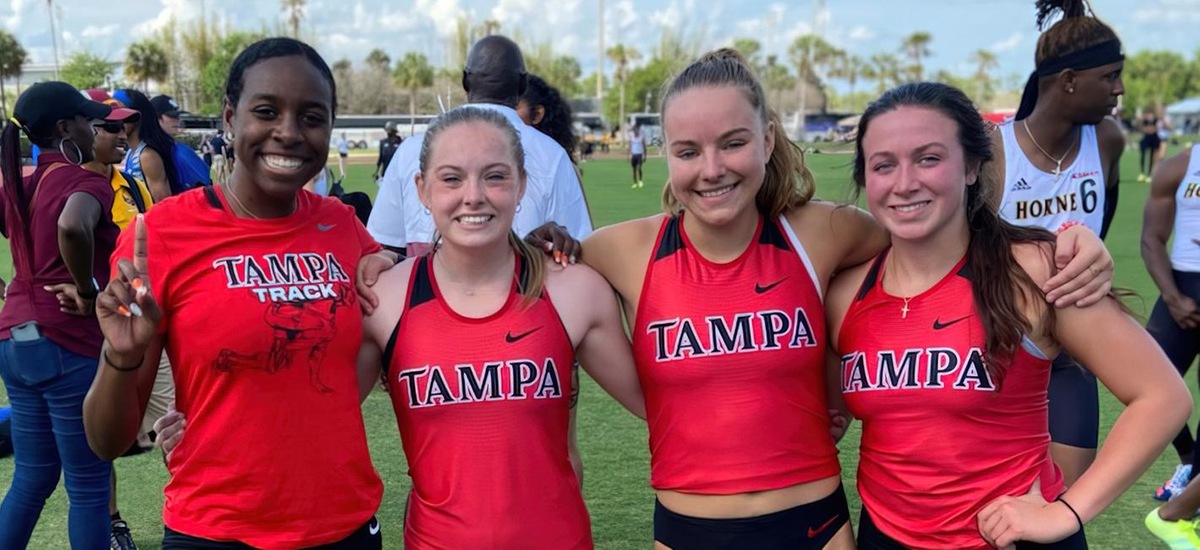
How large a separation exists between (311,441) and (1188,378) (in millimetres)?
6949

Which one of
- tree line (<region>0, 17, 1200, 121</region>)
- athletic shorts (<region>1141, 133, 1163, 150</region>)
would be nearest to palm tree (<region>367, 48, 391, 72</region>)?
tree line (<region>0, 17, 1200, 121</region>)

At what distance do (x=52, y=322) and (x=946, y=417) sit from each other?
3476mm

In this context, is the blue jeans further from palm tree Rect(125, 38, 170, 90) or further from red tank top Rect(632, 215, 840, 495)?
palm tree Rect(125, 38, 170, 90)

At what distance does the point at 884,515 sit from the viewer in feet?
8.43

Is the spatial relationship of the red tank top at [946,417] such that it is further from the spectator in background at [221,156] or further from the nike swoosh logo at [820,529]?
the spectator in background at [221,156]

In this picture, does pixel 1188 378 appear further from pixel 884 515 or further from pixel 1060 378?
pixel 884 515

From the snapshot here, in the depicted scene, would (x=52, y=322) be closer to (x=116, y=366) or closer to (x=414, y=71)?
(x=116, y=366)

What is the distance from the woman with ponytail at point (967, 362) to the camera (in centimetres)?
233

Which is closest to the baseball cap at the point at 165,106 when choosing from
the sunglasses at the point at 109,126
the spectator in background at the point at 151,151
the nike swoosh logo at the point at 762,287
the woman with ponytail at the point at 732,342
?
the spectator in background at the point at 151,151

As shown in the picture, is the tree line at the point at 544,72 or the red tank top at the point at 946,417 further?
the tree line at the point at 544,72

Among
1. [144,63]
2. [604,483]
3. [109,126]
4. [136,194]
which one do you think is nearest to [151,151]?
[109,126]

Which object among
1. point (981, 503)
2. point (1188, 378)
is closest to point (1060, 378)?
point (981, 503)

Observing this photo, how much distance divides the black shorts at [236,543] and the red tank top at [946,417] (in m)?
1.36

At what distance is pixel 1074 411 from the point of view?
3695 mm
